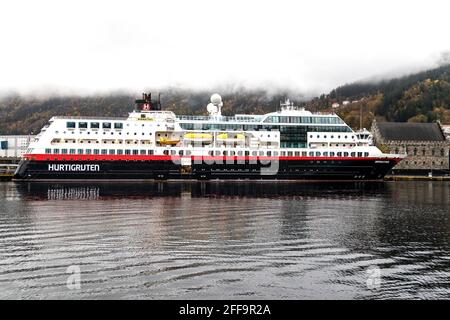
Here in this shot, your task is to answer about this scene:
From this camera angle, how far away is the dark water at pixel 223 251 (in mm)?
16297

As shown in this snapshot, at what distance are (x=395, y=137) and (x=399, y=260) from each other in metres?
85.8

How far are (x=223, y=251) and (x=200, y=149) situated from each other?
1889 inches

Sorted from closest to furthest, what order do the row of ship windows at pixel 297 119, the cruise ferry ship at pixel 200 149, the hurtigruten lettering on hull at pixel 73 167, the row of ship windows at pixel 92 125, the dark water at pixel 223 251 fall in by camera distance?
the dark water at pixel 223 251 < the hurtigruten lettering on hull at pixel 73 167 < the cruise ferry ship at pixel 200 149 < the row of ship windows at pixel 92 125 < the row of ship windows at pixel 297 119

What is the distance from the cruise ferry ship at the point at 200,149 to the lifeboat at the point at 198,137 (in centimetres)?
15

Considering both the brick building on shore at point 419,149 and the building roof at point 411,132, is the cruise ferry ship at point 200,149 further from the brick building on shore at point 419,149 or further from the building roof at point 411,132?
the building roof at point 411,132

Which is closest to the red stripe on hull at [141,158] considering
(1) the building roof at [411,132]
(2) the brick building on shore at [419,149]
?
(2) the brick building on shore at [419,149]

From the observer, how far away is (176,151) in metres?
68.4

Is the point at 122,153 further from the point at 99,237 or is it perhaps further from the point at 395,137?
the point at 395,137

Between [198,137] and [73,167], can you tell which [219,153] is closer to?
[198,137]

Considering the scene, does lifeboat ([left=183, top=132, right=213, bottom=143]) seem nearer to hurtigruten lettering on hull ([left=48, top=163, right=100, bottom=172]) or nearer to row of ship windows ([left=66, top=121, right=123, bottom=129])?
row of ship windows ([left=66, top=121, right=123, bottom=129])

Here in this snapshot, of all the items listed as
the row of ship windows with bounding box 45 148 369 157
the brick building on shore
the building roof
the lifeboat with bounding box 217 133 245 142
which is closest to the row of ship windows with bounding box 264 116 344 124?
the lifeboat with bounding box 217 133 245 142

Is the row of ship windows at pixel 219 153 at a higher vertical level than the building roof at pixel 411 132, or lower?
lower

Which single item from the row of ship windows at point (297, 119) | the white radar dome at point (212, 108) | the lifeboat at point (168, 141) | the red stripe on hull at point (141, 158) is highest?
the white radar dome at point (212, 108)
